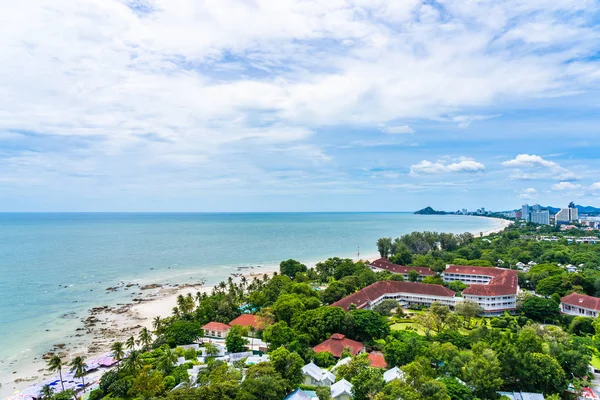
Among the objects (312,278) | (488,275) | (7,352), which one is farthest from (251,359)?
(488,275)

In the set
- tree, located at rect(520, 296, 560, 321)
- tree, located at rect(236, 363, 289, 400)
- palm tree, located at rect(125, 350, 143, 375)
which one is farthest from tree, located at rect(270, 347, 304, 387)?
tree, located at rect(520, 296, 560, 321)

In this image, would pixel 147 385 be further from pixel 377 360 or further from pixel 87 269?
pixel 87 269

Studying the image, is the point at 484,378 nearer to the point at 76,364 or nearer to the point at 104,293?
the point at 76,364

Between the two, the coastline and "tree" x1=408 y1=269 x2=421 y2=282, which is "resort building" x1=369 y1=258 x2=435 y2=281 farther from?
the coastline

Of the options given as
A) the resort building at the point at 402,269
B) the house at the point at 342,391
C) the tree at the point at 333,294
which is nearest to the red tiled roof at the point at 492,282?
the resort building at the point at 402,269

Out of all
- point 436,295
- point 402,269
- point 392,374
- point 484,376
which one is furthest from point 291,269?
point 484,376
